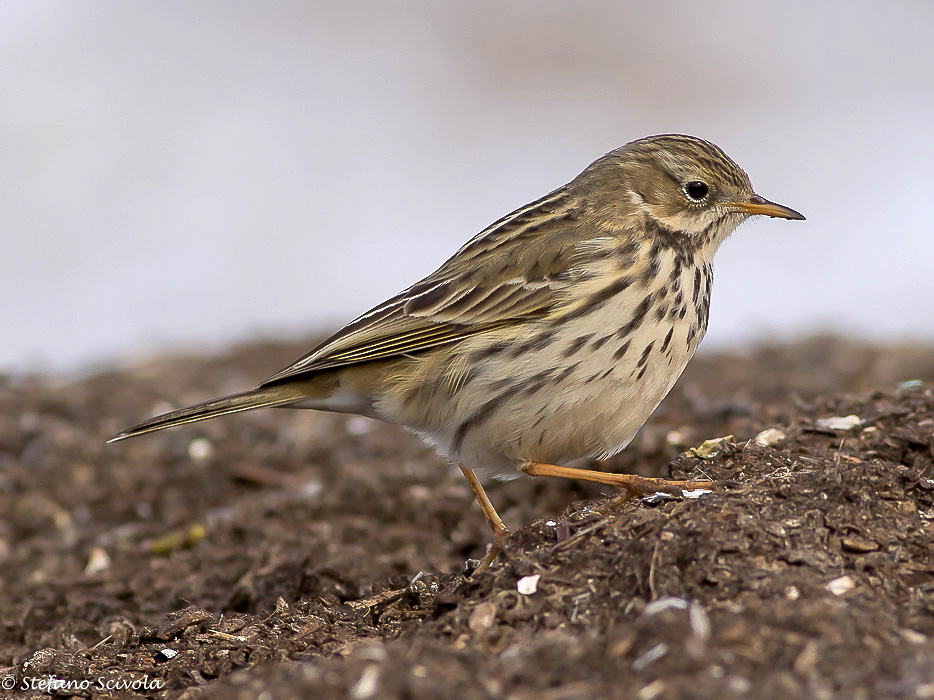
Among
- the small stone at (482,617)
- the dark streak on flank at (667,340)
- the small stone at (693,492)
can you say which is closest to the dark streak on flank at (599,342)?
the dark streak on flank at (667,340)

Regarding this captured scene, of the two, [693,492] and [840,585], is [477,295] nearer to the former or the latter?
[693,492]

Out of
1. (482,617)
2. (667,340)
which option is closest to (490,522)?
(667,340)

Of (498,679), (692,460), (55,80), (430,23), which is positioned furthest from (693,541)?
(430,23)

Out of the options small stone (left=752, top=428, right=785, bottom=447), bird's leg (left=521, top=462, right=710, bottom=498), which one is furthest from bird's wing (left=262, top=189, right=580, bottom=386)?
small stone (left=752, top=428, right=785, bottom=447)

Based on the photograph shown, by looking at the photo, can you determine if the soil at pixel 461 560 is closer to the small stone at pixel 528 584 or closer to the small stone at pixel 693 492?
the small stone at pixel 528 584

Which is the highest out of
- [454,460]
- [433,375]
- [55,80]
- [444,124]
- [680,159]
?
[55,80]

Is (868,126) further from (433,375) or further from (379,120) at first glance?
(433,375)
